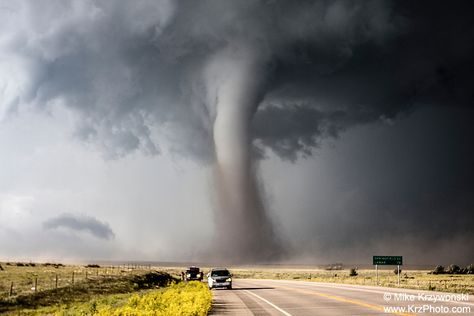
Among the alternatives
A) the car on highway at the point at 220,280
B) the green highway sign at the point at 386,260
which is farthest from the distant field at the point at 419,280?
the car on highway at the point at 220,280

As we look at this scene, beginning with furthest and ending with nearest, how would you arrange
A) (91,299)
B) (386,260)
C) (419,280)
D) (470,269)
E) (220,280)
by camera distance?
1. (470,269)
2. (419,280)
3. (386,260)
4. (220,280)
5. (91,299)

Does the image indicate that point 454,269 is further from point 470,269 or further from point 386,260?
point 386,260

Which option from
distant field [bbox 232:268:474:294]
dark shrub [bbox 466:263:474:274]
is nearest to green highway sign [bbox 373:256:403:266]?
distant field [bbox 232:268:474:294]

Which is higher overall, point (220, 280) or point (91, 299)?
point (220, 280)

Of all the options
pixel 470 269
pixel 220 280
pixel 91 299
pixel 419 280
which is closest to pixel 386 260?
pixel 419 280

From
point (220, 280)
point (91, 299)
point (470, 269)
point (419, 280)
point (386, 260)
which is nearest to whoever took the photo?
point (91, 299)

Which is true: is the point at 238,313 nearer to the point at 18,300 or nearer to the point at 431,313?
the point at 431,313

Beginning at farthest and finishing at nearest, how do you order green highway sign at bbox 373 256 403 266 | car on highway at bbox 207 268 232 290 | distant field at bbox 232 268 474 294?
1. green highway sign at bbox 373 256 403 266
2. car on highway at bbox 207 268 232 290
3. distant field at bbox 232 268 474 294

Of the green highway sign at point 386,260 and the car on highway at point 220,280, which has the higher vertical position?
the green highway sign at point 386,260

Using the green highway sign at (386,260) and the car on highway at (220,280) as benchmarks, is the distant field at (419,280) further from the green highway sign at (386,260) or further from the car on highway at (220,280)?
the car on highway at (220,280)

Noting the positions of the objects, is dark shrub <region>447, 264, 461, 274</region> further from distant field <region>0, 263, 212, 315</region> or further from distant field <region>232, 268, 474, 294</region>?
distant field <region>0, 263, 212, 315</region>

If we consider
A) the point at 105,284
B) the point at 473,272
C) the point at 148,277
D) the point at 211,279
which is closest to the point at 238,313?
the point at 211,279

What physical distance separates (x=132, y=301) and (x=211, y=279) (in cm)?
2922

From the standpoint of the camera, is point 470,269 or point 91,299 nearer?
point 91,299
